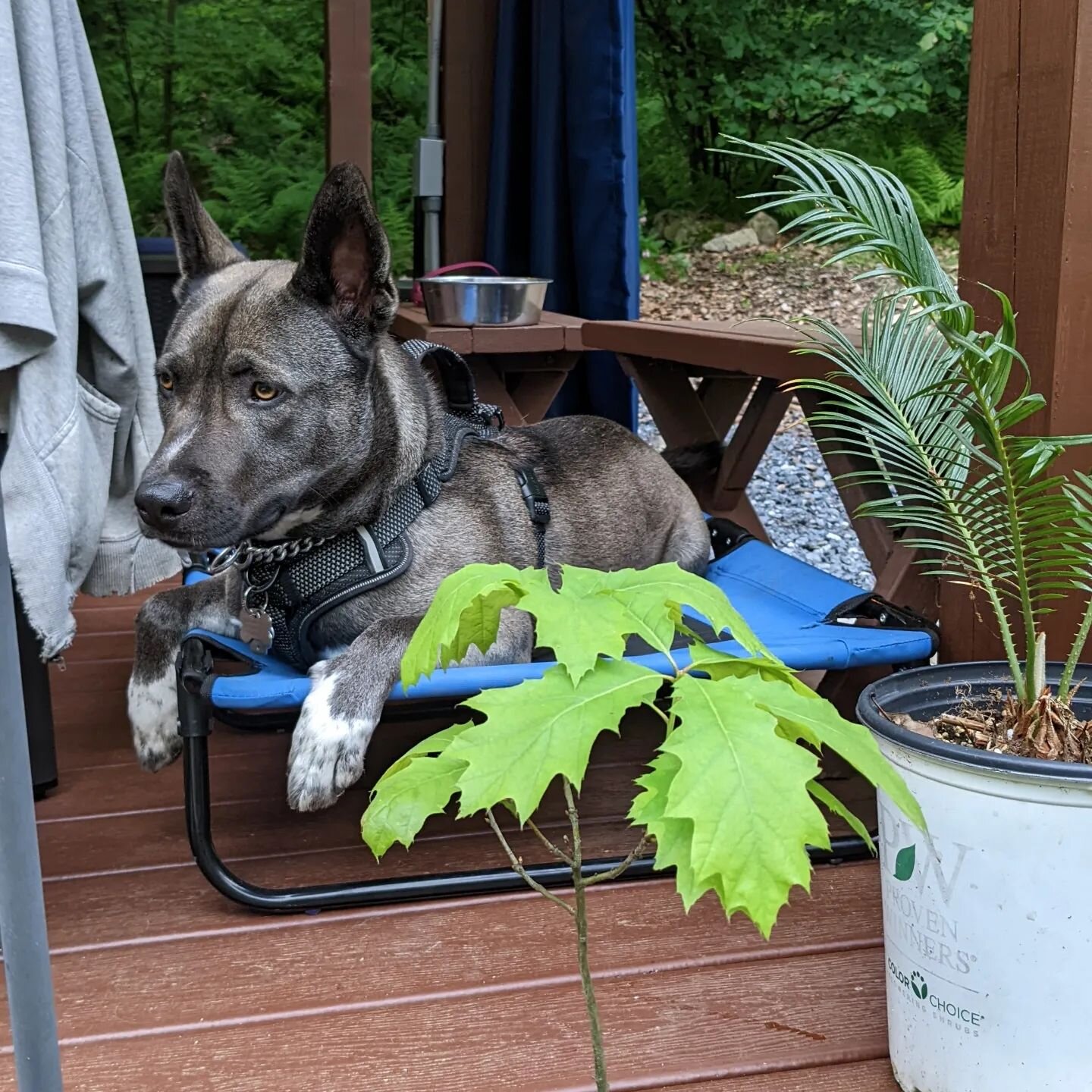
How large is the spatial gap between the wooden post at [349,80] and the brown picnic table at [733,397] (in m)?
1.76

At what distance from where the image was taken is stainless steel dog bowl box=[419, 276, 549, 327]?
3.67 m

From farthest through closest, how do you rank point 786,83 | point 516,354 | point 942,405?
point 786,83 < point 516,354 < point 942,405

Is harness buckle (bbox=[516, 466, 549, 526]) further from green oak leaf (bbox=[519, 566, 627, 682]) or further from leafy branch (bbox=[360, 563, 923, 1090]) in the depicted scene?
green oak leaf (bbox=[519, 566, 627, 682])

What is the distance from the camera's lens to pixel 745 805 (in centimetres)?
85

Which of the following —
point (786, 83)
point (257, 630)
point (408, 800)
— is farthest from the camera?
point (786, 83)

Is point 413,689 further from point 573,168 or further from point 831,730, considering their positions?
point 573,168

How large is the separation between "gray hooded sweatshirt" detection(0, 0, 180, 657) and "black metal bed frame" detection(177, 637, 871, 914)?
0.82 feet

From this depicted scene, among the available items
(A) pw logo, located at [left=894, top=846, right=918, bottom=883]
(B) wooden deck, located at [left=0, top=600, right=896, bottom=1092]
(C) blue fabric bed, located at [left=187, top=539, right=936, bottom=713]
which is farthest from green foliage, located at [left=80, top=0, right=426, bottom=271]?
(A) pw logo, located at [left=894, top=846, right=918, bottom=883]

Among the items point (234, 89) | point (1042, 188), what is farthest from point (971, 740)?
point (234, 89)

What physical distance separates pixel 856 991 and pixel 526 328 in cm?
234

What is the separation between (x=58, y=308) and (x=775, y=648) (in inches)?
57.9

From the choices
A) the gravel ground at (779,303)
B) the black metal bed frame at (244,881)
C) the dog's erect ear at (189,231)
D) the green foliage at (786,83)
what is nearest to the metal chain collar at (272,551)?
the black metal bed frame at (244,881)

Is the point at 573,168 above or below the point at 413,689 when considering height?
above

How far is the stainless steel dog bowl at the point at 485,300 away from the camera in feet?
12.0
